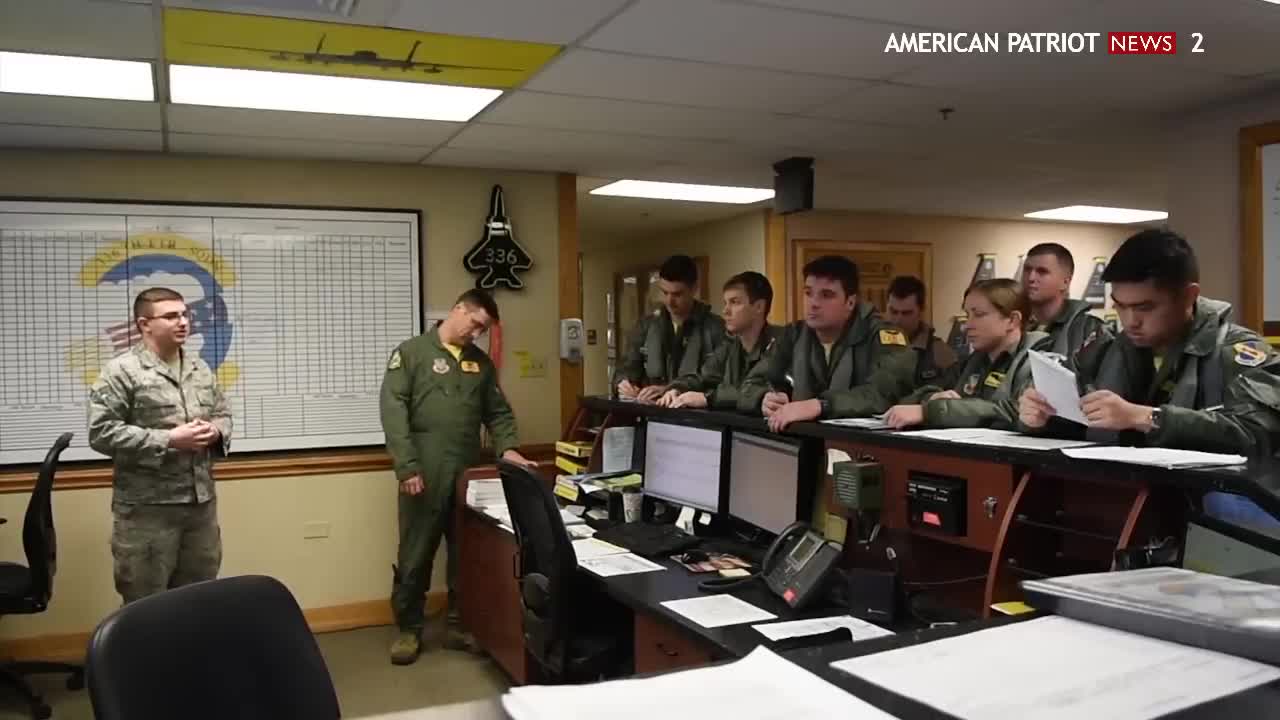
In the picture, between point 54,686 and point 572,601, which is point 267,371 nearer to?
point 54,686

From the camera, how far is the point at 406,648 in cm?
433

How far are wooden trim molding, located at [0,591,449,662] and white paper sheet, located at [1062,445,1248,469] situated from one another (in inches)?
135

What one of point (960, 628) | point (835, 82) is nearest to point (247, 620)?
point (960, 628)

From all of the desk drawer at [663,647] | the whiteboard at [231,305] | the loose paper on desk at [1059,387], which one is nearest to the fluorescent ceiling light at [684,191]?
the whiteboard at [231,305]

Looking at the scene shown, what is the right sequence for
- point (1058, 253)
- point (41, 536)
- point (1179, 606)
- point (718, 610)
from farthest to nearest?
point (1058, 253) → point (41, 536) → point (718, 610) → point (1179, 606)

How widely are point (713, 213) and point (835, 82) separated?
3.82m

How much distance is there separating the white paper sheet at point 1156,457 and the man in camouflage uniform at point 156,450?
307cm

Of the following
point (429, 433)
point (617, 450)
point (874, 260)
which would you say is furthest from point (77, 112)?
point (874, 260)

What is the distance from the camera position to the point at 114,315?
178 inches

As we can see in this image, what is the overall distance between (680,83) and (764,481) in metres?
1.49

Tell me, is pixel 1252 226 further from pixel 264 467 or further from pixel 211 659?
pixel 264 467

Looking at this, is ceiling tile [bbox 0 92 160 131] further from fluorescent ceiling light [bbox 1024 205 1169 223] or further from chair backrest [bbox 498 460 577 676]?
fluorescent ceiling light [bbox 1024 205 1169 223]

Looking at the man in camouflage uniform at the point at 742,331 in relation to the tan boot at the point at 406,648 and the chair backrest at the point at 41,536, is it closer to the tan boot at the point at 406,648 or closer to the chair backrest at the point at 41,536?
the tan boot at the point at 406,648
